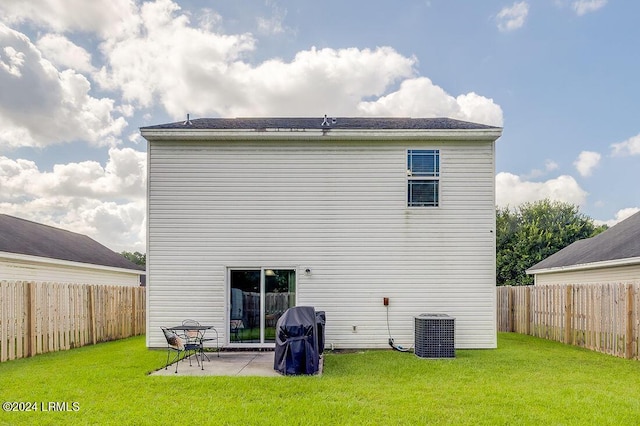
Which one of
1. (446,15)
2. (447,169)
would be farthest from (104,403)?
(446,15)

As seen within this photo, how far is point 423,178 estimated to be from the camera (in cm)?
950

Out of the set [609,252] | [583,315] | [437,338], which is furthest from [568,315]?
[437,338]

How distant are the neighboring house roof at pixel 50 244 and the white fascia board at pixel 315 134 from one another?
7.16 m

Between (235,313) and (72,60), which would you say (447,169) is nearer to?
(235,313)

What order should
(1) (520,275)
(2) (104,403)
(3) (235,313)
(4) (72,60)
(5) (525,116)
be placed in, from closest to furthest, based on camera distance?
1. (2) (104,403)
2. (3) (235,313)
3. (4) (72,60)
4. (5) (525,116)
5. (1) (520,275)

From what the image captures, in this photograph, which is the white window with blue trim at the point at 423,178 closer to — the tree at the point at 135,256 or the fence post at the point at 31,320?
the fence post at the point at 31,320

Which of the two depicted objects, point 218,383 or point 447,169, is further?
point 447,169

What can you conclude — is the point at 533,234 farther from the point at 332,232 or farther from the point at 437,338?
the point at 332,232

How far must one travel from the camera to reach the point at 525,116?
53.6 ft

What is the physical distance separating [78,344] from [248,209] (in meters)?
5.64

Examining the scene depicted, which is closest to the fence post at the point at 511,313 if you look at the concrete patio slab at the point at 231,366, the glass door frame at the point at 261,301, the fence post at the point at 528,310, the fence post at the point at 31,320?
the fence post at the point at 528,310

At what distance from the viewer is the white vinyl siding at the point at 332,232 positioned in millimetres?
9258

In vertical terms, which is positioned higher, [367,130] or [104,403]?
[367,130]

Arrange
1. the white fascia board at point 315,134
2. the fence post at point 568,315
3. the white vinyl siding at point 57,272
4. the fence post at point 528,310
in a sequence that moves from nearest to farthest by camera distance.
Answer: the white fascia board at point 315,134 < the fence post at point 568,315 < the white vinyl siding at point 57,272 < the fence post at point 528,310
